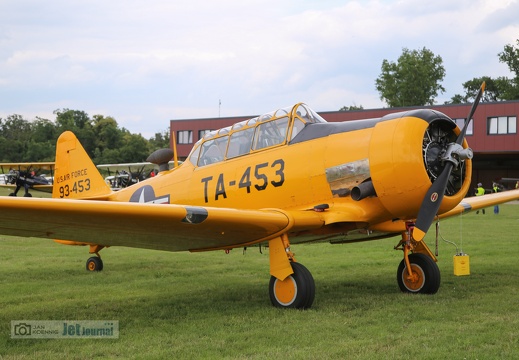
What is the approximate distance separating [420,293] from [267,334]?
3239mm

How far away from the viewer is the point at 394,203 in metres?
7.24

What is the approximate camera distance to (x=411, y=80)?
85.8 metres

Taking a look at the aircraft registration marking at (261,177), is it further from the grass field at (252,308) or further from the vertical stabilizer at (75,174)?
the vertical stabilizer at (75,174)

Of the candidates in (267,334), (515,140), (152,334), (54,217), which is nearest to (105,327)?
(152,334)

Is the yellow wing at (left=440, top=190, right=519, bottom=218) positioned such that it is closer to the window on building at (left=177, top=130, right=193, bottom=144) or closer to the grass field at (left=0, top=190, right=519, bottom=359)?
the grass field at (left=0, top=190, right=519, bottom=359)

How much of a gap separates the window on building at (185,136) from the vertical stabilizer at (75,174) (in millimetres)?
47605

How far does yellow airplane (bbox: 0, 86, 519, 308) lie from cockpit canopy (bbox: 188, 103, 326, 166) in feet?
0.05

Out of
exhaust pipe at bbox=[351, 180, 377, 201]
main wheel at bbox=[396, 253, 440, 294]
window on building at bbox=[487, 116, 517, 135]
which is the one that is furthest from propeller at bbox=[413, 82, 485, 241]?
window on building at bbox=[487, 116, 517, 135]

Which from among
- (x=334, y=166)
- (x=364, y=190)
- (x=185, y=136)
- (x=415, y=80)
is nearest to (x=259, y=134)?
(x=334, y=166)

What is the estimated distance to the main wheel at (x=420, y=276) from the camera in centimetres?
830

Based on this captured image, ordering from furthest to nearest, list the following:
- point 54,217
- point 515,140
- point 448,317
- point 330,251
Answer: point 515,140
point 330,251
point 448,317
point 54,217

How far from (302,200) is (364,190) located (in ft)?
2.79

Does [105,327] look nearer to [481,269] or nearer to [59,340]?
[59,340]

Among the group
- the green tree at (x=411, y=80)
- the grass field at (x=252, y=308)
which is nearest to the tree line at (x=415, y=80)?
the green tree at (x=411, y=80)
